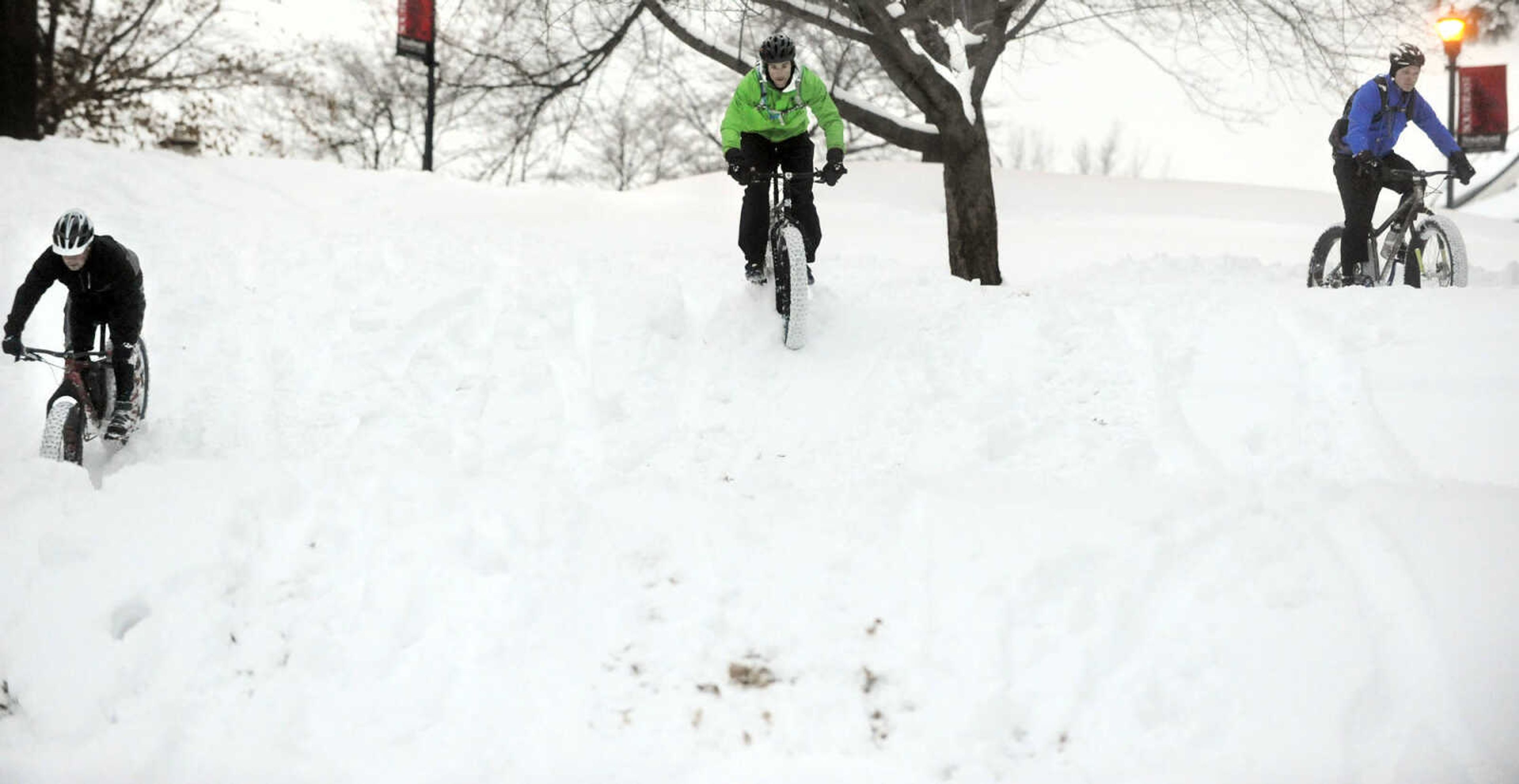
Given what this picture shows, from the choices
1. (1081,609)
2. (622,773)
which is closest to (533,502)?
(622,773)

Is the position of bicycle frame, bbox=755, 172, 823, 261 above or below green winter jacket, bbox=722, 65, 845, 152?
below

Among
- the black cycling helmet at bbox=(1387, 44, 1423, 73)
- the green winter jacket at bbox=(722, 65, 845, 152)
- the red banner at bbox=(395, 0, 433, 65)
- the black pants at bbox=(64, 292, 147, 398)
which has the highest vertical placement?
the red banner at bbox=(395, 0, 433, 65)

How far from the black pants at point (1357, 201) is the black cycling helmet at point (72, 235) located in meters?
7.96

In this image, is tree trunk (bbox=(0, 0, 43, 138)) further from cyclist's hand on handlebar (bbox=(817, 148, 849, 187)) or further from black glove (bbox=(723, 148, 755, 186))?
cyclist's hand on handlebar (bbox=(817, 148, 849, 187))

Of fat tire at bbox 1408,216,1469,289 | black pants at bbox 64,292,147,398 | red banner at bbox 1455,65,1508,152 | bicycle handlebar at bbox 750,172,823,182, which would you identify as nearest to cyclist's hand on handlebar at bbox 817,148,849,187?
bicycle handlebar at bbox 750,172,823,182

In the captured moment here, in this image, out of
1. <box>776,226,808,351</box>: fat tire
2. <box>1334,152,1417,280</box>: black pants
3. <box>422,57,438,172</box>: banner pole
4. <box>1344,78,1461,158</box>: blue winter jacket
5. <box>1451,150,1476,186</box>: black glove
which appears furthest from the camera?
<box>422,57,438,172</box>: banner pole

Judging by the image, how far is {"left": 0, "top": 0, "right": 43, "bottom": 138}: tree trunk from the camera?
11.9 meters

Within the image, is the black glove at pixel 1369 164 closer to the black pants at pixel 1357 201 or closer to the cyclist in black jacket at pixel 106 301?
the black pants at pixel 1357 201

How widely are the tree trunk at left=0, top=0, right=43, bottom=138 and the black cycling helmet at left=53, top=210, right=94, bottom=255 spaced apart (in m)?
8.14

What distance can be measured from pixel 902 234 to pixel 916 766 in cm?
1028

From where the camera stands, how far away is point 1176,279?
888 cm

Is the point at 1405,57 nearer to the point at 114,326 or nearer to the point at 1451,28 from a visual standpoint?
the point at 1451,28

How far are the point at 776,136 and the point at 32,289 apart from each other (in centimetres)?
425

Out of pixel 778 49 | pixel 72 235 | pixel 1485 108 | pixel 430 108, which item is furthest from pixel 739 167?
pixel 1485 108
